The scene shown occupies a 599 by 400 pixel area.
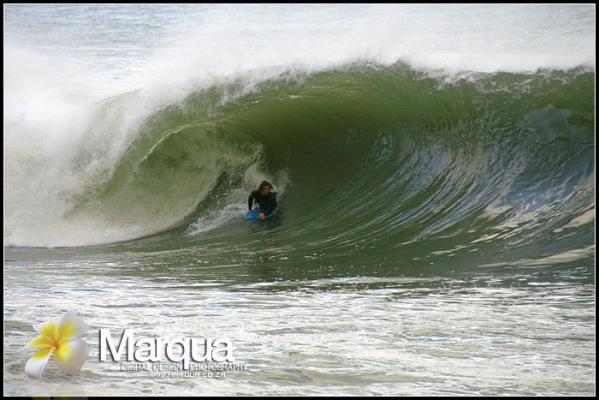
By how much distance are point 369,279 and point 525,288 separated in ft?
3.47

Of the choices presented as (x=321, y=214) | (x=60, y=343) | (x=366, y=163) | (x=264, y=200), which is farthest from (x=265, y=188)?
(x=60, y=343)

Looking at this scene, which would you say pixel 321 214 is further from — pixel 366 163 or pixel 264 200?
pixel 366 163

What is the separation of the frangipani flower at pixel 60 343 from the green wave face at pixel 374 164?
4.17 m

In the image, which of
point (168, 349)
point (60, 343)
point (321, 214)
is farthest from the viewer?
point (321, 214)

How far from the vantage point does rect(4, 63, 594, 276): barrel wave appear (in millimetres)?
7676

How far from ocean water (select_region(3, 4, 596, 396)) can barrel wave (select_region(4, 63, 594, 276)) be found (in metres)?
0.03

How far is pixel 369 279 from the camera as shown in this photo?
571 cm

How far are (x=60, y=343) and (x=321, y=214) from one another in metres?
6.10

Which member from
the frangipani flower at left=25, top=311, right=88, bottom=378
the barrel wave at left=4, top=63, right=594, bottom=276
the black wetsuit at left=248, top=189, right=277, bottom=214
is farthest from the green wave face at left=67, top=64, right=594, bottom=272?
the frangipani flower at left=25, top=311, right=88, bottom=378

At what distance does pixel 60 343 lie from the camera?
270 cm

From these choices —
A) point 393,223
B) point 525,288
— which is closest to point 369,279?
point 525,288

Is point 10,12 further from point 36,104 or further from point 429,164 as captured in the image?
point 429,164

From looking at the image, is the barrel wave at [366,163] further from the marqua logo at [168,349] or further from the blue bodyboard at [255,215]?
the marqua logo at [168,349]

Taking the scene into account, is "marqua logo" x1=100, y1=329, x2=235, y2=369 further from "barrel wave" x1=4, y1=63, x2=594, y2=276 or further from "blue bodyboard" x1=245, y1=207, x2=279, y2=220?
"blue bodyboard" x1=245, y1=207, x2=279, y2=220
